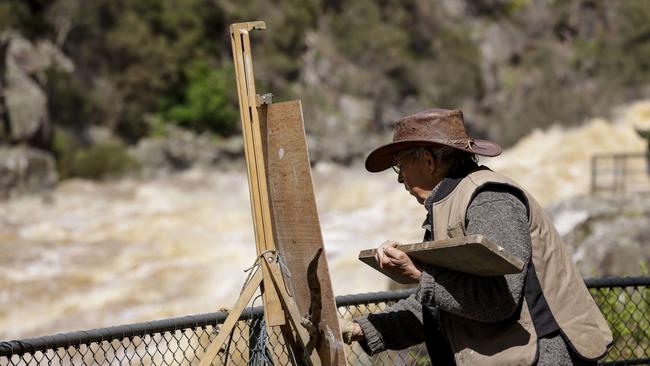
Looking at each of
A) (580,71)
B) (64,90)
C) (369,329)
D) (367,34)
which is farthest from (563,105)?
(369,329)

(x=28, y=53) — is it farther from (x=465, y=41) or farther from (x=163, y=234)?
(x=465, y=41)

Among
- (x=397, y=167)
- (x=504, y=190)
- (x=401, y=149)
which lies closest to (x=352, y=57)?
(x=397, y=167)

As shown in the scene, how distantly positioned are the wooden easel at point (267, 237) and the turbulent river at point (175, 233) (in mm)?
7521

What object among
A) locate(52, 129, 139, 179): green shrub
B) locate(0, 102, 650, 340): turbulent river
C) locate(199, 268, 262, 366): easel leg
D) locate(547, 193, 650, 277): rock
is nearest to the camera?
locate(199, 268, 262, 366): easel leg

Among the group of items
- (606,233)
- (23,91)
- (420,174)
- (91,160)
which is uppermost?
(23,91)

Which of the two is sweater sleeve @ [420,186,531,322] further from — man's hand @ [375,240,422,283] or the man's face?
the man's face

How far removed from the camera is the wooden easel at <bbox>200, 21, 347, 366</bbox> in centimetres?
307

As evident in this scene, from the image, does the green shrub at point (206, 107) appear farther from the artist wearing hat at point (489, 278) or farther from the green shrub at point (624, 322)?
the artist wearing hat at point (489, 278)

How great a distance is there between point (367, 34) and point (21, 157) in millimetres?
15398

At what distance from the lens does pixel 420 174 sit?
3025 mm

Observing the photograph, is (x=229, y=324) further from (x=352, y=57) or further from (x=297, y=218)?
(x=352, y=57)

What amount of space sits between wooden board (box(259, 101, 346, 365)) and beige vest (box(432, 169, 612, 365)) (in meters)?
0.40

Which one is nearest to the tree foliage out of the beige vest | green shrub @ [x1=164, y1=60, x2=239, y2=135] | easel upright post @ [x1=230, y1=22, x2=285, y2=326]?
green shrub @ [x1=164, y1=60, x2=239, y2=135]

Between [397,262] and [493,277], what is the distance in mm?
321
